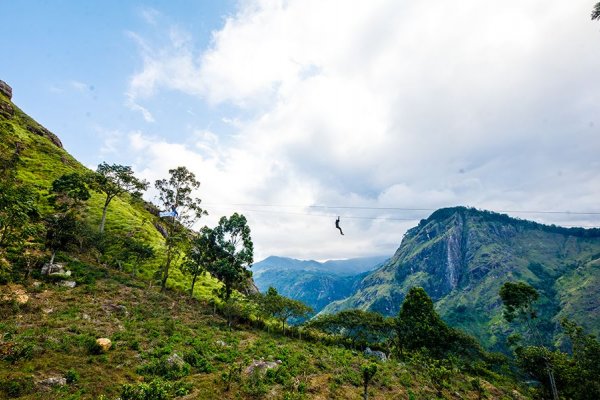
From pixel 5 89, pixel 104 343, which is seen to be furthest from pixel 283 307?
pixel 5 89

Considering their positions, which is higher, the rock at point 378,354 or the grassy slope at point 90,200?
the grassy slope at point 90,200

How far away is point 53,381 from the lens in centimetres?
1873

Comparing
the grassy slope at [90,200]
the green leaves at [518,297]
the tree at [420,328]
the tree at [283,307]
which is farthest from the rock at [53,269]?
the green leaves at [518,297]

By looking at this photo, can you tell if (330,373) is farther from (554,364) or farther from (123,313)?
(554,364)

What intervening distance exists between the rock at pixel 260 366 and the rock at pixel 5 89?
161 metres

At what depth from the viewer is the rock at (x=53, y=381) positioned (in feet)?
60.3

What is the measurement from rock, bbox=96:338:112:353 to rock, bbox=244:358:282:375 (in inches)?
461

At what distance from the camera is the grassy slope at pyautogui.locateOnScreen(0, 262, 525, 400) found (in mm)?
20891

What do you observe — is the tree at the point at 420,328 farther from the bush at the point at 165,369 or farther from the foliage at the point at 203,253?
the bush at the point at 165,369

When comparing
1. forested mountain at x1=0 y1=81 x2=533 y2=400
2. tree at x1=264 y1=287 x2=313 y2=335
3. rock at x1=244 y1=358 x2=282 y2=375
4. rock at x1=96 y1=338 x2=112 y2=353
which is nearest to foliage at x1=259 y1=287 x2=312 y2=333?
tree at x1=264 y1=287 x2=313 y2=335

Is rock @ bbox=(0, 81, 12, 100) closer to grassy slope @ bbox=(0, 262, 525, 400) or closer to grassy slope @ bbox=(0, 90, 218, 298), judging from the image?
grassy slope @ bbox=(0, 90, 218, 298)

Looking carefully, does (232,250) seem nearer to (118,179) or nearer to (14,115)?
(118,179)

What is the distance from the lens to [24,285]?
113 feet

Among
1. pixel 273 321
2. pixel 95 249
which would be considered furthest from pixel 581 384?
pixel 95 249
